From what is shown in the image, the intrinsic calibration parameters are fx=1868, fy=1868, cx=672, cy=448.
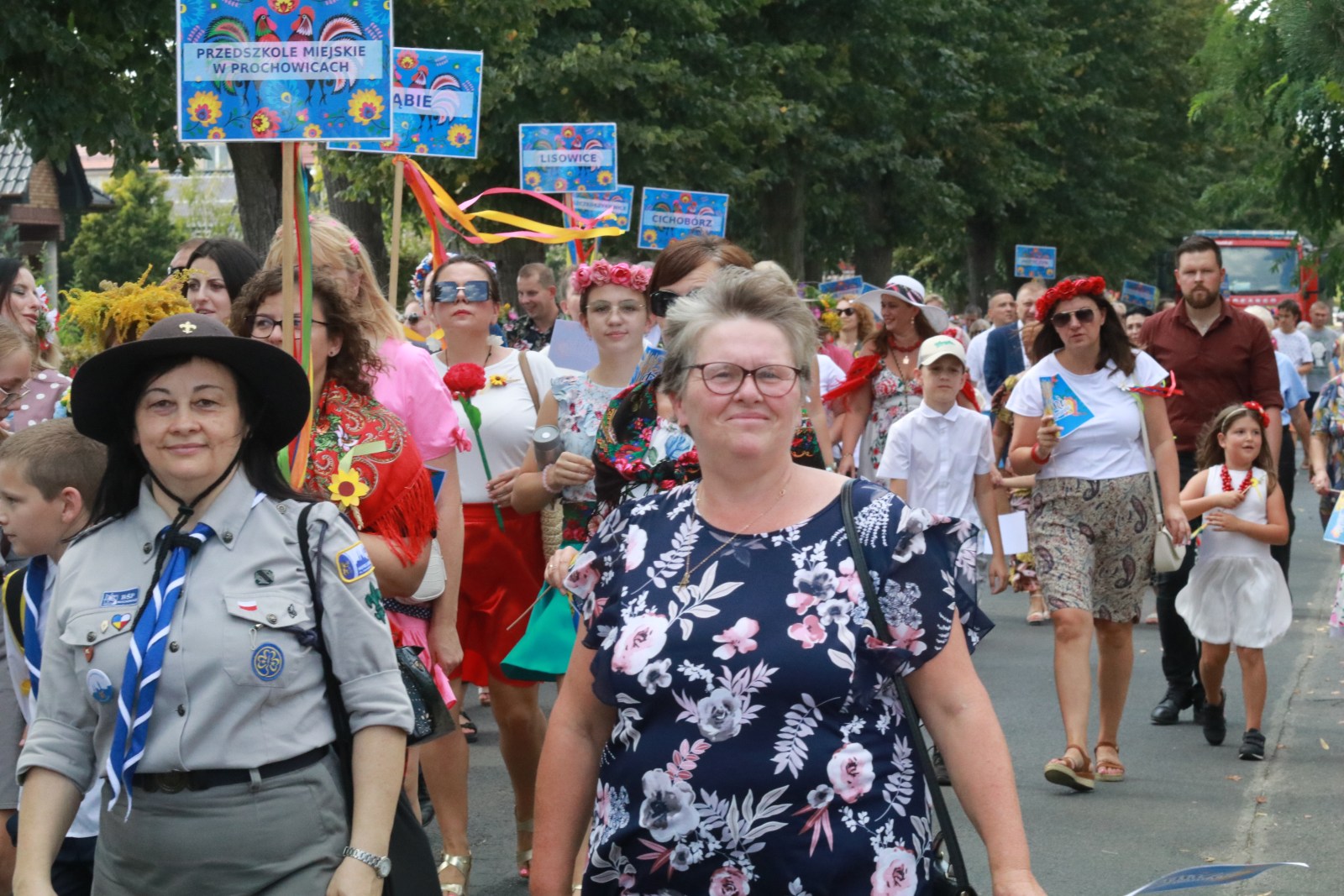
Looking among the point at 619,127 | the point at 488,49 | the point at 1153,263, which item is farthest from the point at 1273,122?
the point at 1153,263

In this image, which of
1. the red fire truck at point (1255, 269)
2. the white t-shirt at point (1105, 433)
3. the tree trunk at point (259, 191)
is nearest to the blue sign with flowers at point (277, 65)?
the white t-shirt at point (1105, 433)

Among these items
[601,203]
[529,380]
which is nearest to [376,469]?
[529,380]

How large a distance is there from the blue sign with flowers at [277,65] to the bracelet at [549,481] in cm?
113

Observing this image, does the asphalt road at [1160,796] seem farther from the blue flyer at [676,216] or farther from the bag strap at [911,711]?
the blue flyer at [676,216]

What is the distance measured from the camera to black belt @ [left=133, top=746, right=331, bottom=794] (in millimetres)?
3174

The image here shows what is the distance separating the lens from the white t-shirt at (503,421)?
671 cm

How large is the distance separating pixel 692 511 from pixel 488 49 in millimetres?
17328

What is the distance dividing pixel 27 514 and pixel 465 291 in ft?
10.5

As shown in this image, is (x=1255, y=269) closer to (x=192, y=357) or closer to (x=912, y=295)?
(x=912, y=295)

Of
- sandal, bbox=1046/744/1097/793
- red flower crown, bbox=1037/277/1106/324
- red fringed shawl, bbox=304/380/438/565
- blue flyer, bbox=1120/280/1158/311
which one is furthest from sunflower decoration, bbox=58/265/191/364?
blue flyer, bbox=1120/280/1158/311

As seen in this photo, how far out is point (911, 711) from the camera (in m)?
3.08

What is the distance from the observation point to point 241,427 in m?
3.41

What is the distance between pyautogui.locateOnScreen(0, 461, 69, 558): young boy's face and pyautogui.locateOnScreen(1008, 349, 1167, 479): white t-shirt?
4.57 meters

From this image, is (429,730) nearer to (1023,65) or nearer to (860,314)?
(860,314)
